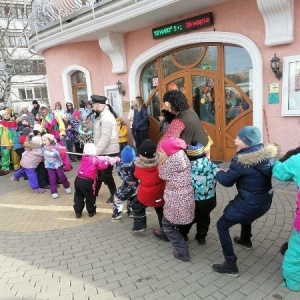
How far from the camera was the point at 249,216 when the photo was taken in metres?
2.73

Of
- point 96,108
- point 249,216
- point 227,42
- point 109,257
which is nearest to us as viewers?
point 249,216

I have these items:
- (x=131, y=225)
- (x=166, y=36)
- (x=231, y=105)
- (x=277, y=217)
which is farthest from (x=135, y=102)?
(x=277, y=217)

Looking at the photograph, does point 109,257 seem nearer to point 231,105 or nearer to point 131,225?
point 131,225

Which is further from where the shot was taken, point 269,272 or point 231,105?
point 231,105

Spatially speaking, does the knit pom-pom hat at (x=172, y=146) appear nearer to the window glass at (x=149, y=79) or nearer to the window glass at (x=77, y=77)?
the window glass at (x=149, y=79)

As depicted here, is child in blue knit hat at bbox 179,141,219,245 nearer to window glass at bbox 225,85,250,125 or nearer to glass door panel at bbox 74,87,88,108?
window glass at bbox 225,85,250,125

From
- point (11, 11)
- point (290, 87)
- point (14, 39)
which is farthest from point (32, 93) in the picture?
point (290, 87)

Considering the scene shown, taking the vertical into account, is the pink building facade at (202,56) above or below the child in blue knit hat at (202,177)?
above

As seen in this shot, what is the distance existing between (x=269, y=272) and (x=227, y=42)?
17.1 ft

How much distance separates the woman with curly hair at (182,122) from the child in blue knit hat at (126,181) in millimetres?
761

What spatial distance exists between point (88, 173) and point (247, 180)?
Answer: 2.49 meters

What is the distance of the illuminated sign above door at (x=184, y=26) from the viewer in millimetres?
6564

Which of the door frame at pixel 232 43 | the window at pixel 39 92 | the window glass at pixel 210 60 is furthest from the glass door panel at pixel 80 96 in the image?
the window at pixel 39 92

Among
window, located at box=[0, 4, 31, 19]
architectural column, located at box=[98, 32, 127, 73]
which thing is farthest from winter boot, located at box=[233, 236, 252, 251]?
window, located at box=[0, 4, 31, 19]
